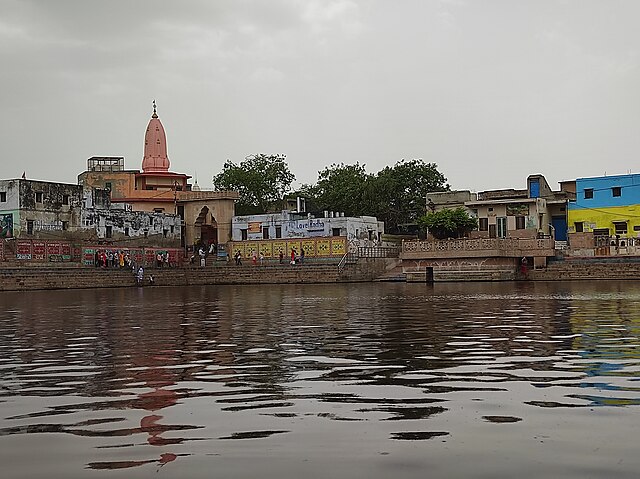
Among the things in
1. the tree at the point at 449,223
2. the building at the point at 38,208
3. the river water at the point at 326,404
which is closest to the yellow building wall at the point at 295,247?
the tree at the point at 449,223

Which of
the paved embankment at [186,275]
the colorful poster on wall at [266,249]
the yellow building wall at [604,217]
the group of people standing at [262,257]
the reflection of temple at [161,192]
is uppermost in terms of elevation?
the reflection of temple at [161,192]

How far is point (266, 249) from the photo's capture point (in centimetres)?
5906

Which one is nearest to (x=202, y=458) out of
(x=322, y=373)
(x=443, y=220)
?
(x=322, y=373)

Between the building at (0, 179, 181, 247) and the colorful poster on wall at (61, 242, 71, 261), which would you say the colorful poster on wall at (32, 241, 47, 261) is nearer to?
the building at (0, 179, 181, 247)

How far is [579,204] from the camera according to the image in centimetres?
5391

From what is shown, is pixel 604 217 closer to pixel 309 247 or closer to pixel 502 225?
pixel 502 225

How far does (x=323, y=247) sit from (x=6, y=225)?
20.0 meters

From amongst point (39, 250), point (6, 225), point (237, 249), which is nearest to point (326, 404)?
point (39, 250)

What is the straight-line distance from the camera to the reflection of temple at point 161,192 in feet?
204

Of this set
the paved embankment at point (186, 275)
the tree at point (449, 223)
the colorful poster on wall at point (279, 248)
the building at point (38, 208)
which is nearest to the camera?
the paved embankment at point (186, 275)

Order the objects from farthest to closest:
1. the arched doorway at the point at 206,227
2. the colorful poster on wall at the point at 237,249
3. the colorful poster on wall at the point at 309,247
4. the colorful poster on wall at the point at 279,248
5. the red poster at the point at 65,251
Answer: the arched doorway at the point at 206,227
the colorful poster on wall at the point at 237,249
the colorful poster on wall at the point at 279,248
the colorful poster on wall at the point at 309,247
the red poster at the point at 65,251

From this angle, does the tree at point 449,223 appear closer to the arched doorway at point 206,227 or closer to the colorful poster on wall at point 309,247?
the colorful poster on wall at point 309,247

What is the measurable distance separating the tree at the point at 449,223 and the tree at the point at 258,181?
61.8 ft

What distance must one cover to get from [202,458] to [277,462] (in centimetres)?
41
